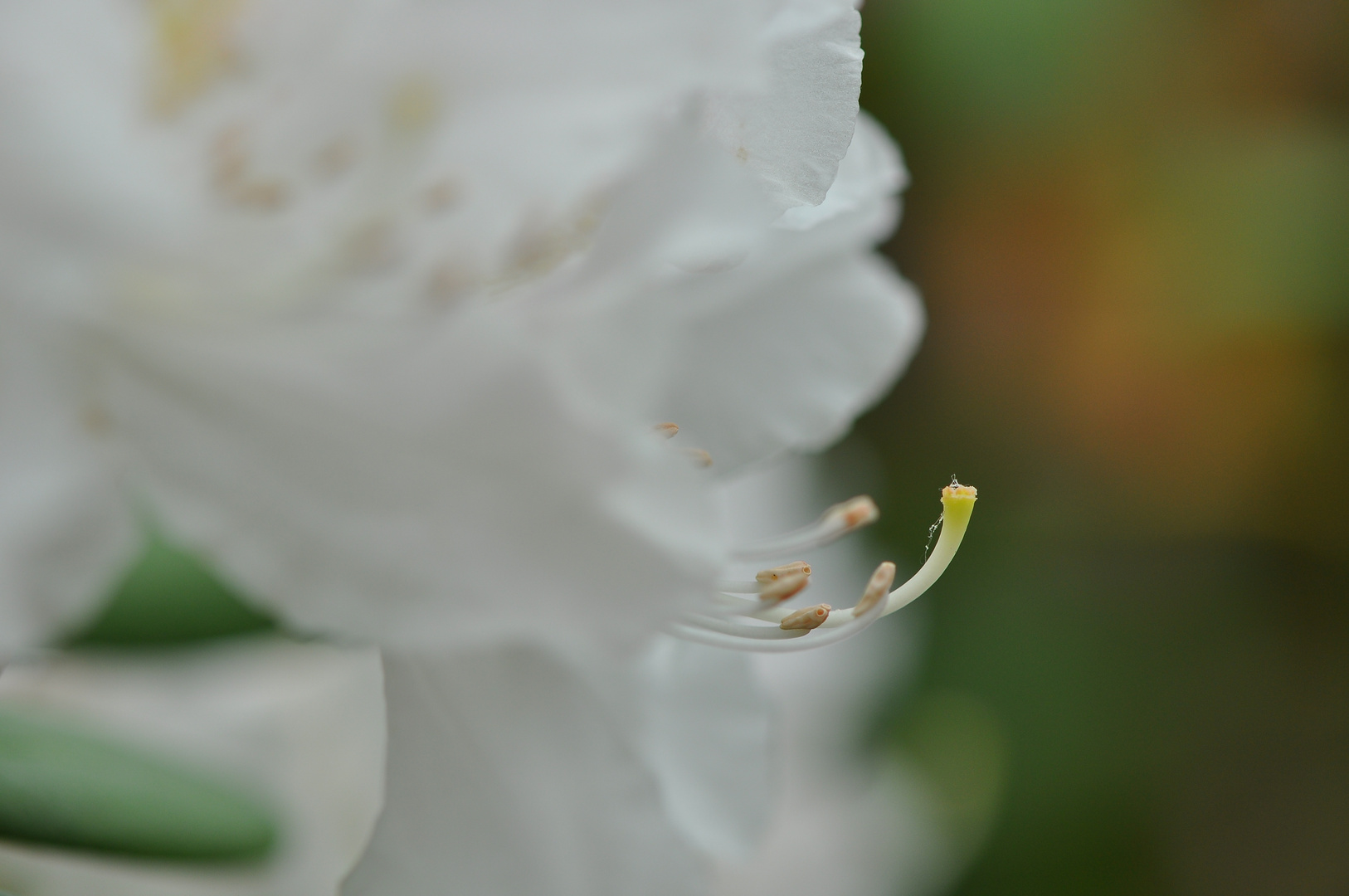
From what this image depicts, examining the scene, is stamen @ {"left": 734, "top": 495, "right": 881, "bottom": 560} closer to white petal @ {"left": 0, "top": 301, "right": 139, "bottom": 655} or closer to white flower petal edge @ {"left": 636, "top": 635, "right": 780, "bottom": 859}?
white flower petal edge @ {"left": 636, "top": 635, "right": 780, "bottom": 859}

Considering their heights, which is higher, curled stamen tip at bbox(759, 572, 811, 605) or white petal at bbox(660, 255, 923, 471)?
white petal at bbox(660, 255, 923, 471)

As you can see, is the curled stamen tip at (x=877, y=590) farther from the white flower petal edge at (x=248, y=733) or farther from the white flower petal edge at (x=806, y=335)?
the white flower petal edge at (x=248, y=733)

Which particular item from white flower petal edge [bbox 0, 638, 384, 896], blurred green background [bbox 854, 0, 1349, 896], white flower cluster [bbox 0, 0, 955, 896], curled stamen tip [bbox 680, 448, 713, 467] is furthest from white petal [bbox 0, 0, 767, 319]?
blurred green background [bbox 854, 0, 1349, 896]

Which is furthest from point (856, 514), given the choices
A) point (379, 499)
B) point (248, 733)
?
point (248, 733)

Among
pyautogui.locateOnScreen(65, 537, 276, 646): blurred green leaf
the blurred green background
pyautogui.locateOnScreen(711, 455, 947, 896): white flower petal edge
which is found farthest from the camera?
the blurred green background

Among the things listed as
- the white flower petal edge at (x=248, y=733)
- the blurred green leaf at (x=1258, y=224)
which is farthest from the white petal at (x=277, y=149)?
the blurred green leaf at (x=1258, y=224)

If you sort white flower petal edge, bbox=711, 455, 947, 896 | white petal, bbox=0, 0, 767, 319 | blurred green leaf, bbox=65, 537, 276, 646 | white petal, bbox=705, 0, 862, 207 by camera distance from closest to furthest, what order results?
white petal, bbox=0, 0, 767, 319 → white petal, bbox=705, 0, 862, 207 → blurred green leaf, bbox=65, 537, 276, 646 → white flower petal edge, bbox=711, 455, 947, 896
